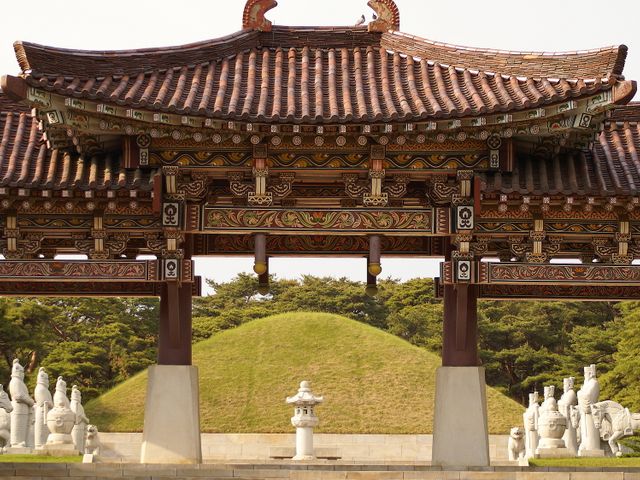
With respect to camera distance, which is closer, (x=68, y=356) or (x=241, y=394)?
(x=241, y=394)

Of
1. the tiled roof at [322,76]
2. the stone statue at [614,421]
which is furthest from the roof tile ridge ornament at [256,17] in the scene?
the stone statue at [614,421]

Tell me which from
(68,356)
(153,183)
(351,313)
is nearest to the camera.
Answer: (153,183)

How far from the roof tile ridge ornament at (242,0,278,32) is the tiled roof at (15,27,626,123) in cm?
15

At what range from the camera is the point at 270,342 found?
47500 millimetres

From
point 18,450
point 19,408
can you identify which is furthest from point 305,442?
point 19,408

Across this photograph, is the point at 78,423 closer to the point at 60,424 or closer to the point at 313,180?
the point at 60,424

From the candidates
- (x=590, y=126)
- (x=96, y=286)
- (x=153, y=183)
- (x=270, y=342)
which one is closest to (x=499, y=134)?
(x=590, y=126)

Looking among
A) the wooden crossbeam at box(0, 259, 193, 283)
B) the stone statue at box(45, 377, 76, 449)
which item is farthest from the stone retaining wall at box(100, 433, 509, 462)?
the wooden crossbeam at box(0, 259, 193, 283)

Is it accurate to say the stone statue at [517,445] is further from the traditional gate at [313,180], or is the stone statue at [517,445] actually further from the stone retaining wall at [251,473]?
the stone retaining wall at [251,473]

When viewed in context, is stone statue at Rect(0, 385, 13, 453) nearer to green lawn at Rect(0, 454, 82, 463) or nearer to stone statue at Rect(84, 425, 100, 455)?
green lawn at Rect(0, 454, 82, 463)

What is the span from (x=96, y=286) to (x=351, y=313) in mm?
43124

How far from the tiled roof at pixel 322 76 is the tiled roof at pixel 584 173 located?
1.22m

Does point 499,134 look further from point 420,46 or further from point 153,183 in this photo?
point 153,183

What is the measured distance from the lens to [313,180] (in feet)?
60.1
